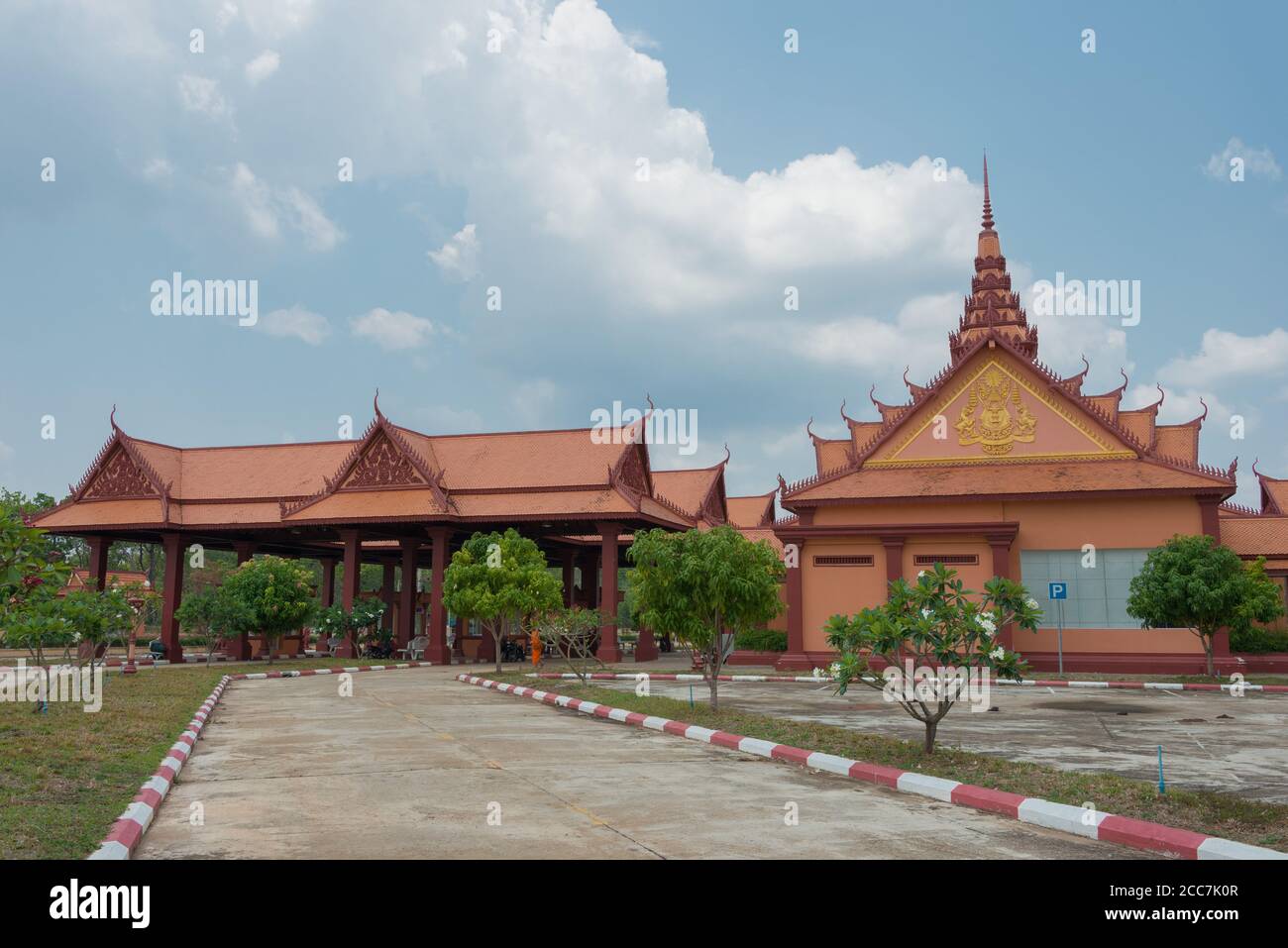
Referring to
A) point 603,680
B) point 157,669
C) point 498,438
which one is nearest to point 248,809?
point 603,680

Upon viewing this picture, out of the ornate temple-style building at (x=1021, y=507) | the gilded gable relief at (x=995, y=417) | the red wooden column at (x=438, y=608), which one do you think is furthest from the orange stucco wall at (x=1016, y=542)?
the red wooden column at (x=438, y=608)

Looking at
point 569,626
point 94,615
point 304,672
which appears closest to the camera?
point 94,615

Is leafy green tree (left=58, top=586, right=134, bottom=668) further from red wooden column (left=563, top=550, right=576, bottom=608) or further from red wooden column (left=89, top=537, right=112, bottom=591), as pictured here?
red wooden column (left=563, top=550, right=576, bottom=608)

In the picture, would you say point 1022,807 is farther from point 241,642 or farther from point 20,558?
point 241,642

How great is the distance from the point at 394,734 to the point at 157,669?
17.3 meters

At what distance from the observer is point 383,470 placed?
32.7m

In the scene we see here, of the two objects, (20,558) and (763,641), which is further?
(763,641)

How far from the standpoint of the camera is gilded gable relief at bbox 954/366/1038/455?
27.8m

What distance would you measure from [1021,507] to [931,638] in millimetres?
18497

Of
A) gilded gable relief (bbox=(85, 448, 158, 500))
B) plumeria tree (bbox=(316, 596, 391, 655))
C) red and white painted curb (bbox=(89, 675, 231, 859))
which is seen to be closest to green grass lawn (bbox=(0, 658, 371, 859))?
red and white painted curb (bbox=(89, 675, 231, 859))

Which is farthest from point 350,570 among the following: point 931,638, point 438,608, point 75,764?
point 931,638

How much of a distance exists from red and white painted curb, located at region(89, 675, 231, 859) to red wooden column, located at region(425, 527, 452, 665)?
18.8 meters
